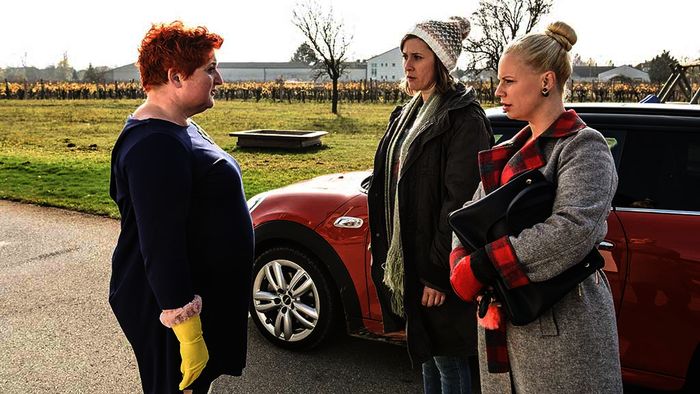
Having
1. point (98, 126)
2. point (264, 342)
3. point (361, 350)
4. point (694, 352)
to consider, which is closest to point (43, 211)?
point (264, 342)

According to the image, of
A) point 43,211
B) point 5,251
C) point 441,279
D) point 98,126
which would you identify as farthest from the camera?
point 98,126

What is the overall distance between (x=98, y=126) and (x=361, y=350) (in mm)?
21967

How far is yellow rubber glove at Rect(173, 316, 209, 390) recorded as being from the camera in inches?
79.4

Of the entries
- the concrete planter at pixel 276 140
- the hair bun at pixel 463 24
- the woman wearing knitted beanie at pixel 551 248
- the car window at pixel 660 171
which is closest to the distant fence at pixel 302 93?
the concrete planter at pixel 276 140

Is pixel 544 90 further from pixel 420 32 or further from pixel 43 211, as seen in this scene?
pixel 43 211

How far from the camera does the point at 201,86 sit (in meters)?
2.10

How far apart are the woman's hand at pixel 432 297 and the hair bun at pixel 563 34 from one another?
3.65 ft

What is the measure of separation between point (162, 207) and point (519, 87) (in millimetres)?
1186

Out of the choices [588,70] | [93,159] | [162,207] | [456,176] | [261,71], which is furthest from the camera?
[261,71]

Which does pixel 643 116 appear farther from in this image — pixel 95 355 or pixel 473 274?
pixel 95 355

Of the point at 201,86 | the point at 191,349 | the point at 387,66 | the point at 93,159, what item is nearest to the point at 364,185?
the point at 201,86

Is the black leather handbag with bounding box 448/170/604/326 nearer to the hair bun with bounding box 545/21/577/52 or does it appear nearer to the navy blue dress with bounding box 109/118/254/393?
the hair bun with bounding box 545/21/577/52

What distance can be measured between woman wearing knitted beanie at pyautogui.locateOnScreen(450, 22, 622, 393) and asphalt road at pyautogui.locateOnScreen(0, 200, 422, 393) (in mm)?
1898

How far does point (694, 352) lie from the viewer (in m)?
2.82
